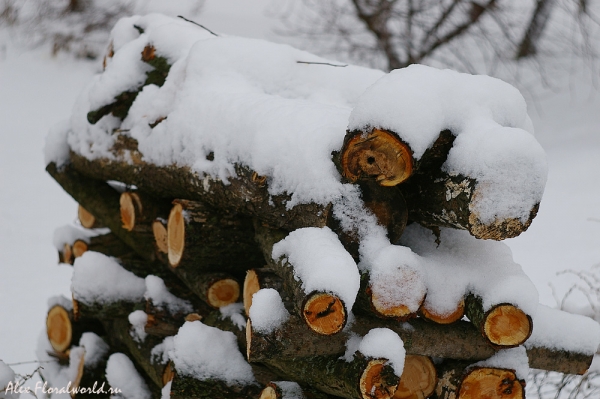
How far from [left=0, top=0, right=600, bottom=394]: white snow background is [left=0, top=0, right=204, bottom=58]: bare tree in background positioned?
0.83ft

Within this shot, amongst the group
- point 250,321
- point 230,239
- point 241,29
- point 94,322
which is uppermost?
point 250,321

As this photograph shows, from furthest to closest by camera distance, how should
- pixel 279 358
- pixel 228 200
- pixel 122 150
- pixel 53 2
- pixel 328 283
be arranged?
pixel 53 2, pixel 122 150, pixel 228 200, pixel 279 358, pixel 328 283

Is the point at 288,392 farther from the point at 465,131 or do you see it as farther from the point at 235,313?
the point at 465,131

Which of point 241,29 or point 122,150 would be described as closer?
point 122,150

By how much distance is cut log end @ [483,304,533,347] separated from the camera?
1859mm

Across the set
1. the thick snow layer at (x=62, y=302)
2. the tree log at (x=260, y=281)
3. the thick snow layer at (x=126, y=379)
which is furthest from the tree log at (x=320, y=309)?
the thick snow layer at (x=62, y=302)

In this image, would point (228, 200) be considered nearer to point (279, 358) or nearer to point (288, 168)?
point (288, 168)

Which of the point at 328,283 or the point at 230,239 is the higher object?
the point at 328,283

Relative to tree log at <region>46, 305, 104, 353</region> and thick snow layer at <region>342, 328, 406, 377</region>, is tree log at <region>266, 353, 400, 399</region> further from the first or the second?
tree log at <region>46, 305, 104, 353</region>

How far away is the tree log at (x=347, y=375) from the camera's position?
1.82 metres

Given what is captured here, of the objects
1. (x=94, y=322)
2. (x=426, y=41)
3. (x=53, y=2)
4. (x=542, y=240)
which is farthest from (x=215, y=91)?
(x=53, y=2)

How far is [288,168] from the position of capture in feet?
6.43

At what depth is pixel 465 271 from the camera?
6.53 feet

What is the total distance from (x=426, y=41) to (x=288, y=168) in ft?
22.2
